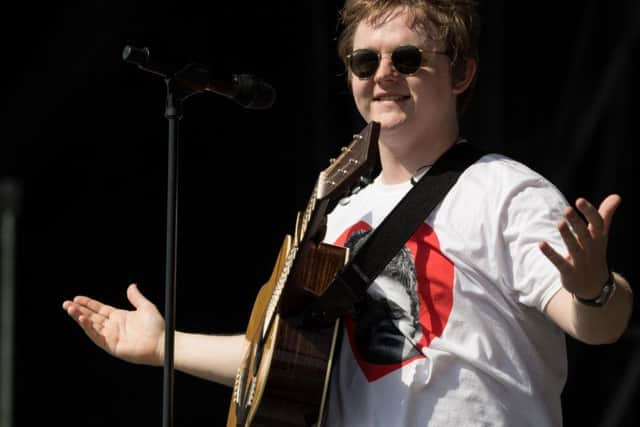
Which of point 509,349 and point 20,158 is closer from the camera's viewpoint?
point 509,349

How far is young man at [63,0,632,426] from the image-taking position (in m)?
2.01

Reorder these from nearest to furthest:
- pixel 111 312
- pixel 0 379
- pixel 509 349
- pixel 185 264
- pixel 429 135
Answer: pixel 509 349 → pixel 429 135 → pixel 111 312 → pixel 0 379 → pixel 185 264

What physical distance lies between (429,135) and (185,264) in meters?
2.62

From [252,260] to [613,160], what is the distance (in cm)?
188

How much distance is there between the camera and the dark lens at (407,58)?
2379 mm

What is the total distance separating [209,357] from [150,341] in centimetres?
18

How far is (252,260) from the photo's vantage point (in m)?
4.89

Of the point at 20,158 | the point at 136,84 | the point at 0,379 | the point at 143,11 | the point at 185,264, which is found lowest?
the point at 0,379

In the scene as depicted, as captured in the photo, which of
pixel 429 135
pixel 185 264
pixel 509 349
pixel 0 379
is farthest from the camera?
pixel 185 264

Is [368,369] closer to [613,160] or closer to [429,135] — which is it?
[429,135]

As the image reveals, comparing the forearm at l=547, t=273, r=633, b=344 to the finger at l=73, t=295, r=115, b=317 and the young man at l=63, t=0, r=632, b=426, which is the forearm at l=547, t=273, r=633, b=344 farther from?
the finger at l=73, t=295, r=115, b=317

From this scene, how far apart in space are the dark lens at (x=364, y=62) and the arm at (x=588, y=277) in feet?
2.61

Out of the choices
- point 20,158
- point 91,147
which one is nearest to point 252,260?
point 91,147

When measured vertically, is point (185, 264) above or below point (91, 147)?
below
